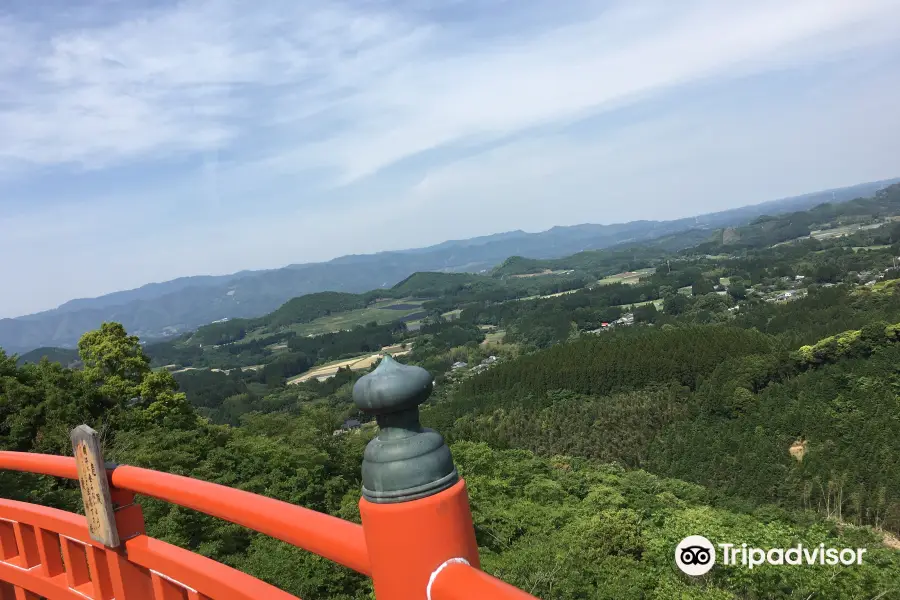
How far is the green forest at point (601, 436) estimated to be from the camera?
11.0 m

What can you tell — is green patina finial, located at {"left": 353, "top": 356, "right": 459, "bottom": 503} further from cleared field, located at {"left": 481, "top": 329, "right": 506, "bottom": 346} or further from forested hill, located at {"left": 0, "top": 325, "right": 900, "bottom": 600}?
cleared field, located at {"left": 481, "top": 329, "right": 506, "bottom": 346}

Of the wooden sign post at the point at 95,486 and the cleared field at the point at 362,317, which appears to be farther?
the cleared field at the point at 362,317

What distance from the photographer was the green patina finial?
1085 mm

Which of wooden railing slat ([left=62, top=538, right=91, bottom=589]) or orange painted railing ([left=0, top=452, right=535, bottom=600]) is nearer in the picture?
orange painted railing ([left=0, top=452, right=535, bottom=600])

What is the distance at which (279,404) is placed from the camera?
217ft

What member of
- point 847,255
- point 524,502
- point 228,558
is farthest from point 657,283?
point 228,558

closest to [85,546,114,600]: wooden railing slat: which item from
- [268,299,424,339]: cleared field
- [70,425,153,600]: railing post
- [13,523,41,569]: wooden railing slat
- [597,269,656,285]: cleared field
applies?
[70,425,153,600]: railing post

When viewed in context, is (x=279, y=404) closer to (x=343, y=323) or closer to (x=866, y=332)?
(x=866, y=332)

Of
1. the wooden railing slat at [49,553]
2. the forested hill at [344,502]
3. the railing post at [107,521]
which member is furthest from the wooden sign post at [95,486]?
the forested hill at [344,502]

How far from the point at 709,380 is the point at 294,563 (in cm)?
4214

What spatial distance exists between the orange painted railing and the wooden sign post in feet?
0.16

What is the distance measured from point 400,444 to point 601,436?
40.1 metres

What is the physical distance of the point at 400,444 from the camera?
43.9 inches

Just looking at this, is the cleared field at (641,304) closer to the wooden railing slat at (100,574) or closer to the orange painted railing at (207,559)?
the orange painted railing at (207,559)
